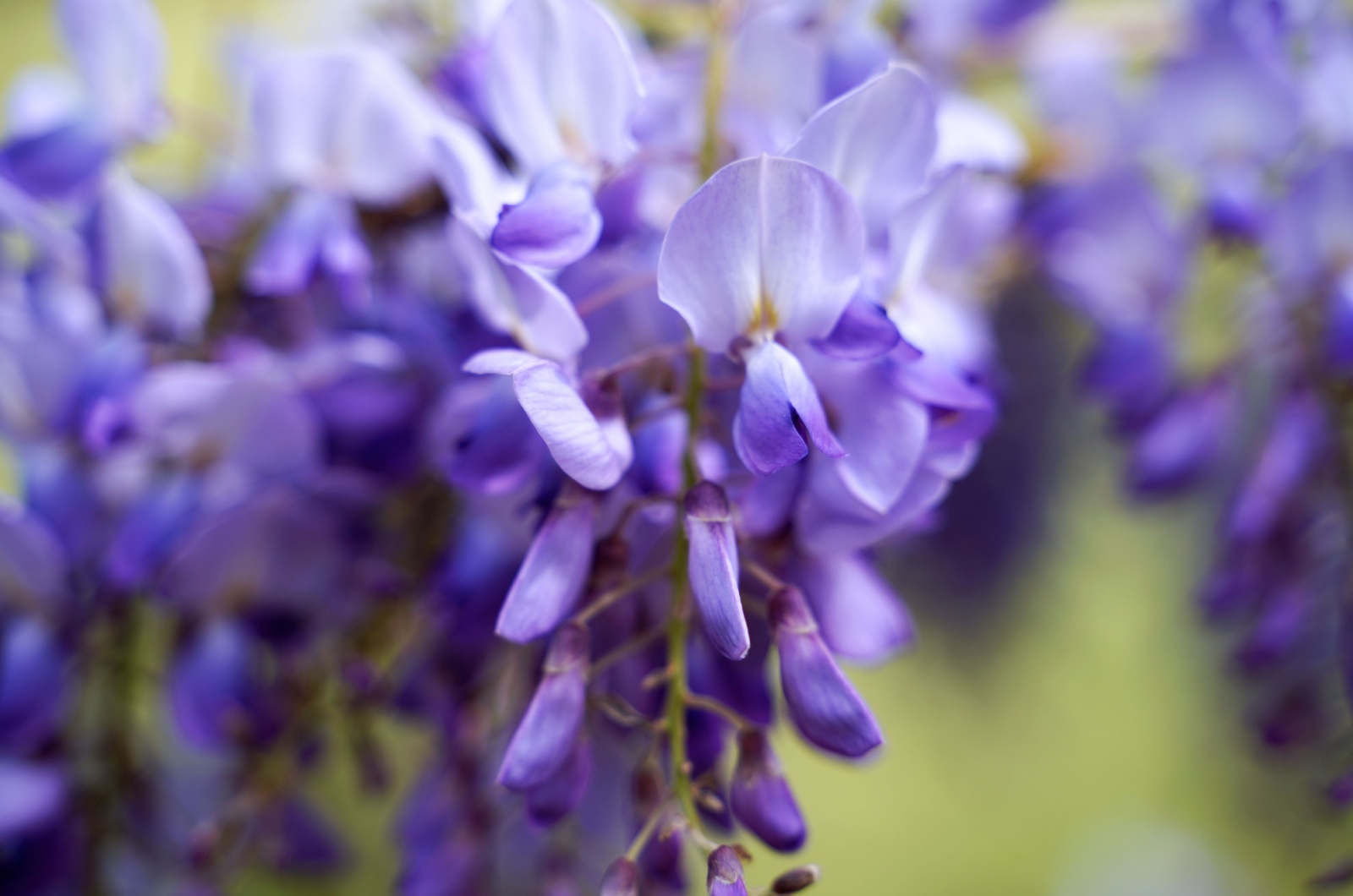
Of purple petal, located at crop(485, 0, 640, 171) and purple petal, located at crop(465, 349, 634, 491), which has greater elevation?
purple petal, located at crop(485, 0, 640, 171)

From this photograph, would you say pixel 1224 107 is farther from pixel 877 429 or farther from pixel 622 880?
pixel 622 880

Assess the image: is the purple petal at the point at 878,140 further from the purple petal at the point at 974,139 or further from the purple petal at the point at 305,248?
the purple petal at the point at 305,248

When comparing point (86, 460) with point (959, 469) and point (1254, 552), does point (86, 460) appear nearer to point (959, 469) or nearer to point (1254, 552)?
point (959, 469)

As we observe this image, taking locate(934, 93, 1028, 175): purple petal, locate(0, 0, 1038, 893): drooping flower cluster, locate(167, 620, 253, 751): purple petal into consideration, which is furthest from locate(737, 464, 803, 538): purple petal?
locate(167, 620, 253, 751): purple petal

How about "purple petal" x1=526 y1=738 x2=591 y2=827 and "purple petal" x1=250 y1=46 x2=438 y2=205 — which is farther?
"purple petal" x1=250 y1=46 x2=438 y2=205

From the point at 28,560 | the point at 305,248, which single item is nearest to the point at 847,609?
the point at 305,248

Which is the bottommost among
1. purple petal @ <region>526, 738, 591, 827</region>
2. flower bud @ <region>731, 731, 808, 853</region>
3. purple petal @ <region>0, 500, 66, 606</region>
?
purple petal @ <region>0, 500, 66, 606</region>

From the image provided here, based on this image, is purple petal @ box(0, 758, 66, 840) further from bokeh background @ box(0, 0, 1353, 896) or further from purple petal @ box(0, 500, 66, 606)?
bokeh background @ box(0, 0, 1353, 896)
